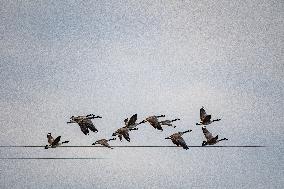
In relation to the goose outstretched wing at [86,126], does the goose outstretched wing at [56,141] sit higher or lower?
lower

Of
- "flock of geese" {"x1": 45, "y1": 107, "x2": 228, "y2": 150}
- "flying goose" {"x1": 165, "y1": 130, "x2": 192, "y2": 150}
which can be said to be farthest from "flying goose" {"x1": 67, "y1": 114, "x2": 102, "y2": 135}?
"flying goose" {"x1": 165, "y1": 130, "x2": 192, "y2": 150}

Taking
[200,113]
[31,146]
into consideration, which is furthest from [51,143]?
[200,113]

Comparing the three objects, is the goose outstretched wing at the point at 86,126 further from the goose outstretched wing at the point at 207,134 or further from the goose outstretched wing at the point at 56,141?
the goose outstretched wing at the point at 207,134

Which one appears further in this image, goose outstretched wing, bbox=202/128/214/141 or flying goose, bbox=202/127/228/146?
goose outstretched wing, bbox=202/128/214/141

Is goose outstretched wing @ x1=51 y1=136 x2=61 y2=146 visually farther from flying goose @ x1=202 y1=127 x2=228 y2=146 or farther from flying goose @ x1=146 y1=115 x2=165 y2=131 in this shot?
flying goose @ x1=202 y1=127 x2=228 y2=146

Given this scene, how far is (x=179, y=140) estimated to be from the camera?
1025 inches

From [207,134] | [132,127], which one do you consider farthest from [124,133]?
[207,134]

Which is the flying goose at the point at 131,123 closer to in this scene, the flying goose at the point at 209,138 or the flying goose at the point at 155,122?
the flying goose at the point at 155,122

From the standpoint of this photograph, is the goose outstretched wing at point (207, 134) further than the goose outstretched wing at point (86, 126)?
Yes

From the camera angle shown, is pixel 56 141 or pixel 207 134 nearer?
pixel 56 141

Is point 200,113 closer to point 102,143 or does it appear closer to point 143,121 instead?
point 143,121

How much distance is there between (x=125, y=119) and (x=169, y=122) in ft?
8.45

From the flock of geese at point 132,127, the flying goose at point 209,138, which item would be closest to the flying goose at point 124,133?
the flock of geese at point 132,127

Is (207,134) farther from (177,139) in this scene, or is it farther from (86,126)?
(86,126)
